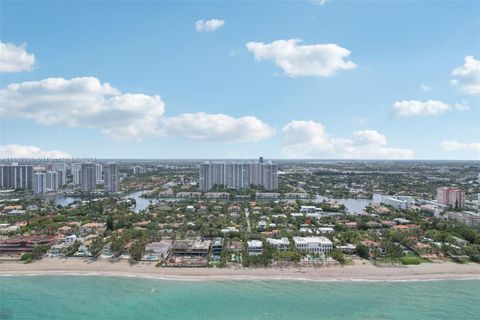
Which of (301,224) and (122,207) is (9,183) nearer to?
(122,207)

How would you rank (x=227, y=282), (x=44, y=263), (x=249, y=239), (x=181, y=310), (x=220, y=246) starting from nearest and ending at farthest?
(x=181, y=310)
(x=227, y=282)
(x=44, y=263)
(x=220, y=246)
(x=249, y=239)

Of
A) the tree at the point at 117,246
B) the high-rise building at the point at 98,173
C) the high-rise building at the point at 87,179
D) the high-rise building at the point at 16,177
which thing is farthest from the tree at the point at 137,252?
the high-rise building at the point at 16,177

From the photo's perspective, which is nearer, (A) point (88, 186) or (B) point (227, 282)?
(B) point (227, 282)

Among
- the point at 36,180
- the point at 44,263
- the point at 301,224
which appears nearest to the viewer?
the point at 44,263

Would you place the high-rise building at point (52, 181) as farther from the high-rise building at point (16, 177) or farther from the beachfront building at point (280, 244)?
the beachfront building at point (280, 244)

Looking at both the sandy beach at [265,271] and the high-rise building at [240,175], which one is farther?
the high-rise building at [240,175]

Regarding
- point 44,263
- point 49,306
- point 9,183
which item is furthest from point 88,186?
point 49,306

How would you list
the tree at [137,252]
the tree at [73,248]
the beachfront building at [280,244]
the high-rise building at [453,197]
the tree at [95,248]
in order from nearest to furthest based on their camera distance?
the tree at [137,252] → the tree at [95,248] → the tree at [73,248] → the beachfront building at [280,244] → the high-rise building at [453,197]

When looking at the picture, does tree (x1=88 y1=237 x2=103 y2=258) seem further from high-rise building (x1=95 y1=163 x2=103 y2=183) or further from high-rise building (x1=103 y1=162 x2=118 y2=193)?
high-rise building (x1=95 y1=163 x2=103 y2=183)
